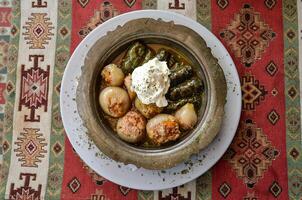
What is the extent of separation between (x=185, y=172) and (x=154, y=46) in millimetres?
543

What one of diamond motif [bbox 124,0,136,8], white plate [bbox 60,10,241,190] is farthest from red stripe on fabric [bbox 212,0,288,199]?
diamond motif [bbox 124,0,136,8]

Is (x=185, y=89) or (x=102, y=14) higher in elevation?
(x=102, y=14)

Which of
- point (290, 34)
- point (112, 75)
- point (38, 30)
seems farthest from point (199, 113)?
point (38, 30)

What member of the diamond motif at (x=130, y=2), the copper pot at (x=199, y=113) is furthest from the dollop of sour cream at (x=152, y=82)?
the diamond motif at (x=130, y=2)

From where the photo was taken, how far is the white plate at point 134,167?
186cm

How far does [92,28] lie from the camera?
6.63 feet

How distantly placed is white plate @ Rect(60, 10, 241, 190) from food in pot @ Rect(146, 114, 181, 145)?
0.53ft

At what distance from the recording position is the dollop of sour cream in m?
1.76

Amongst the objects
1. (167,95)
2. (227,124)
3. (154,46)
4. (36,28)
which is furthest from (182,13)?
(36,28)

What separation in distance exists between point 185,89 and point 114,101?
29 cm

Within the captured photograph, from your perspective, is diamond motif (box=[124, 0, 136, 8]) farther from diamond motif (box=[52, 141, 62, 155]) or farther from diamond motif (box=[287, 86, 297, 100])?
diamond motif (box=[287, 86, 297, 100])

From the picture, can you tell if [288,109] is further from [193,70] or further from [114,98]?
[114,98]

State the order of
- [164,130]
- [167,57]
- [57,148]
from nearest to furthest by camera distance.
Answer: [164,130] → [167,57] → [57,148]

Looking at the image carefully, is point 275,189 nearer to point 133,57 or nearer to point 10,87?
point 133,57
